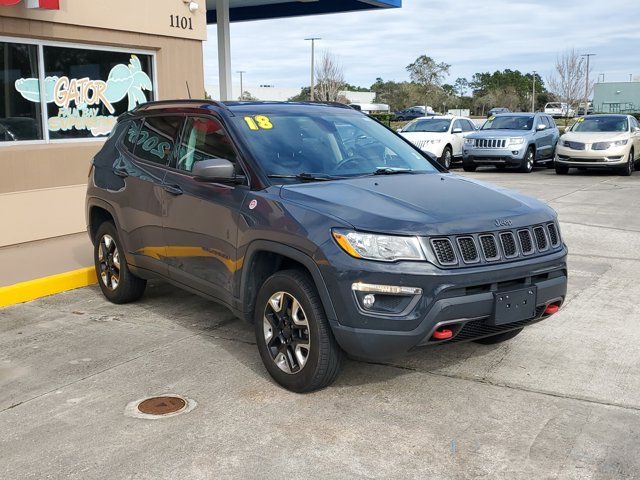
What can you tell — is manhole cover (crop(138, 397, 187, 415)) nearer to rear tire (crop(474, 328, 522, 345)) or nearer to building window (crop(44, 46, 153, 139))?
rear tire (crop(474, 328, 522, 345))

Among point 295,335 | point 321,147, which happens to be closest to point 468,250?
point 295,335

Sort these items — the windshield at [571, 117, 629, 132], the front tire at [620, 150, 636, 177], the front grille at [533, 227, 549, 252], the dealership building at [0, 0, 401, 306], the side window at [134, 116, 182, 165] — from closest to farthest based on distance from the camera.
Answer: the front grille at [533, 227, 549, 252] < the side window at [134, 116, 182, 165] < the dealership building at [0, 0, 401, 306] < the front tire at [620, 150, 636, 177] < the windshield at [571, 117, 629, 132]

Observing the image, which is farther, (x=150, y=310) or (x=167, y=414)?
(x=150, y=310)

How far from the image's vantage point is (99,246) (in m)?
6.86

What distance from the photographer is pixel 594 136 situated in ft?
63.3

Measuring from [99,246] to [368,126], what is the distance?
9.38 ft

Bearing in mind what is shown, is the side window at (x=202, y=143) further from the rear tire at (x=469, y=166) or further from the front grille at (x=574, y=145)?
the rear tire at (x=469, y=166)

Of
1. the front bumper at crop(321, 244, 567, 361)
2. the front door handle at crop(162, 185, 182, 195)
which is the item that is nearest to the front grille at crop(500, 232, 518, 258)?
the front bumper at crop(321, 244, 567, 361)

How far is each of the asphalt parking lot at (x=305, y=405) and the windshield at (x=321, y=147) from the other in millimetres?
1383

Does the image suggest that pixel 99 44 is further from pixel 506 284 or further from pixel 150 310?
pixel 506 284

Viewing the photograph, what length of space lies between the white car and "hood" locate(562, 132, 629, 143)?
11.1 ft

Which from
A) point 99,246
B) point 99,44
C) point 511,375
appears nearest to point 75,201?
point 99,44

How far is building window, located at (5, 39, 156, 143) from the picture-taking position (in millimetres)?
9766

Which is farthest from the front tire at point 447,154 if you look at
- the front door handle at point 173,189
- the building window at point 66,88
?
the front door handle at point 173,189
